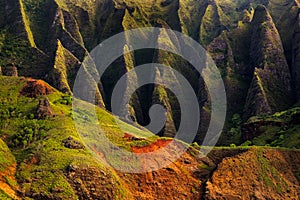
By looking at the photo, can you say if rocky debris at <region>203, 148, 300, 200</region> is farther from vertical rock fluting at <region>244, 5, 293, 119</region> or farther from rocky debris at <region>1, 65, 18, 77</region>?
rocky debris at <region>1, 65, 18, 77</region>

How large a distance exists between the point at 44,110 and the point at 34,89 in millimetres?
10769

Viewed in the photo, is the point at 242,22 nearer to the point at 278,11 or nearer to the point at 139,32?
the point at 278,11

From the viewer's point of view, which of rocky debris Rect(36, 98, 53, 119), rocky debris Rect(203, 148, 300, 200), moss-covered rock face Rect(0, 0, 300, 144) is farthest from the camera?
moss-covered rock face Rect(0, 0, 300, 144)

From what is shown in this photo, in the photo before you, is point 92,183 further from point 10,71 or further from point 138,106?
point 138,106

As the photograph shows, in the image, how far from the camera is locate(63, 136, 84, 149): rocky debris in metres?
59.4

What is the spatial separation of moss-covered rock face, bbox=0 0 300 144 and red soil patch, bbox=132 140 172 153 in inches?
2107

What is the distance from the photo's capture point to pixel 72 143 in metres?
60.1

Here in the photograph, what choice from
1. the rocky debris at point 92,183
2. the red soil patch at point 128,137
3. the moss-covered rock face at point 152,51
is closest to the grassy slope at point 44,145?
the red soil patch at point 128,137

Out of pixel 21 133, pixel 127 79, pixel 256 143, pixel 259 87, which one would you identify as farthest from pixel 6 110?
pixel 259 87

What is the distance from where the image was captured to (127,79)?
14950cm

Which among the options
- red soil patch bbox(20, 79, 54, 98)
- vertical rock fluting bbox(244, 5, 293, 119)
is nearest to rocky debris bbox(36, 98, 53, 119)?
red soil patch bbox(20, 79, 54, 98)

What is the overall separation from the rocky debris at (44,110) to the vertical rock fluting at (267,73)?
8073 cm

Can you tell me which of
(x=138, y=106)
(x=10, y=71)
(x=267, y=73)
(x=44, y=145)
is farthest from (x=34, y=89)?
(x=267, y=73)

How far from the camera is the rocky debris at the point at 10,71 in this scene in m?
118
